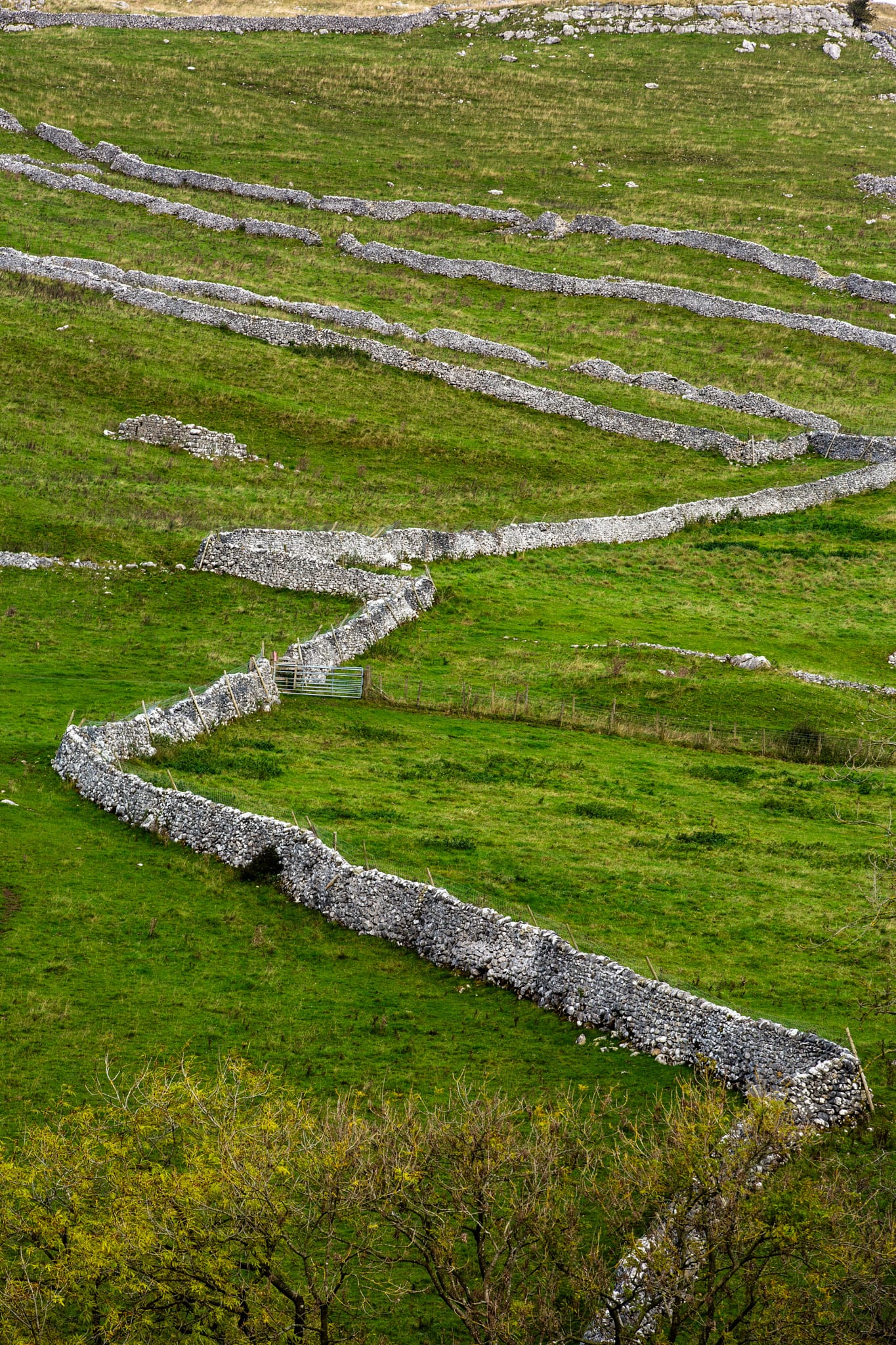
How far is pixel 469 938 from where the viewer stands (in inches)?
1037

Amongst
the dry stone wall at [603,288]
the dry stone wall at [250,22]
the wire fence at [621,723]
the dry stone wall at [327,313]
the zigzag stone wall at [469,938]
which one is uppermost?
the dry stone wall at [250,22]

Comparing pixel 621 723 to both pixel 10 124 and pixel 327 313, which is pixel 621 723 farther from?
pixel 10 124

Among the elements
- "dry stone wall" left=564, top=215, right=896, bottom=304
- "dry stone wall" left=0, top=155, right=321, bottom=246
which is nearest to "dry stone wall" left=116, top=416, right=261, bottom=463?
"dry stone wall" left=0, top=155, right=321, bottom=246

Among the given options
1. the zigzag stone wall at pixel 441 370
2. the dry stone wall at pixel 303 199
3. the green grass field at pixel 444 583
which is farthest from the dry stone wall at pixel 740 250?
the zigzag stone wall at pixel 441 370

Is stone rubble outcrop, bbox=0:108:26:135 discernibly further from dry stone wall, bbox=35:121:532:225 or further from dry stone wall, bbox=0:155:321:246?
dry stone wall, bbox=35:121:532:225

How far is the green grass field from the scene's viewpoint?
992 inches

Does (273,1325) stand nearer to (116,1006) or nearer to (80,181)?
(116,1006)

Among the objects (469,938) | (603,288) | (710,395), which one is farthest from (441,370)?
(469,938)

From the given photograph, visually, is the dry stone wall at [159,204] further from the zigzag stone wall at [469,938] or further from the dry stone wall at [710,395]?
the zigzag stone wall at [469,938]

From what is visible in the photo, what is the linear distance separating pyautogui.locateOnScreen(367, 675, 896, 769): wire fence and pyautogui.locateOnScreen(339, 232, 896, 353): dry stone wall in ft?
171

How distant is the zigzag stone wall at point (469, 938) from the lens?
2139 centimetres

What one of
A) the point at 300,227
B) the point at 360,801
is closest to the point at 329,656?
the point at 360,801

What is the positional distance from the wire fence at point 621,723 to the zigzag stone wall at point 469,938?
7.86m

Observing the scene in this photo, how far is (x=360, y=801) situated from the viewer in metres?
32.5
